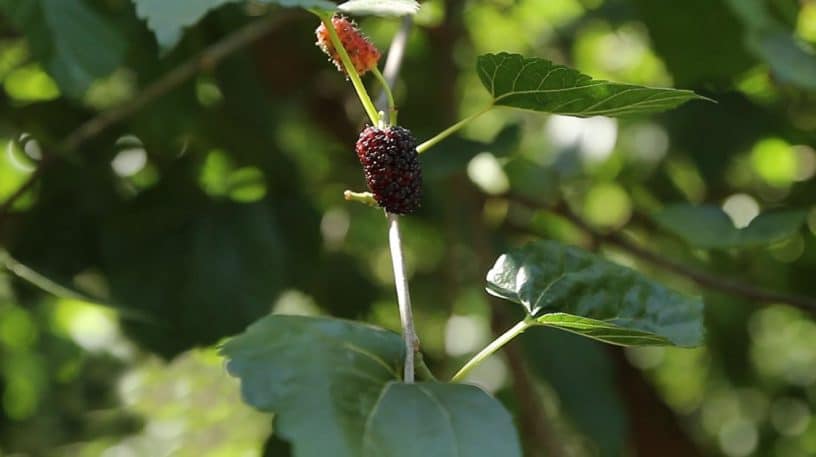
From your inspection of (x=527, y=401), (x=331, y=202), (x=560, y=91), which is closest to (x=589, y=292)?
(x=560, y=91)

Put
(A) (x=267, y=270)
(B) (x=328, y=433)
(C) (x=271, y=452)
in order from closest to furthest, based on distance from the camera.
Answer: (B) (x=328, y=433)
(C) (x=271, y=452)
(A) (x=267, y=270)

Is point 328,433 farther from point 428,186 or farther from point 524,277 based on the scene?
point 428,186

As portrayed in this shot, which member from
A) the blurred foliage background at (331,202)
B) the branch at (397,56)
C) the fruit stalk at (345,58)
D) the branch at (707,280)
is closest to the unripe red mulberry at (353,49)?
the fruit stalk at (345,58)

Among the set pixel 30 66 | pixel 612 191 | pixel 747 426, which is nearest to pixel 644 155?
pixel 612 191

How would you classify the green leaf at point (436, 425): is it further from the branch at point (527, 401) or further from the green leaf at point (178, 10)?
the branch at point (527, 401)

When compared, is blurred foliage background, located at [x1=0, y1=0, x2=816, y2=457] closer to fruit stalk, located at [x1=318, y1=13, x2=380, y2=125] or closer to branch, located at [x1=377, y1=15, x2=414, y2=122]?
branch, located at [x1=377, y1=15, x2=414, y2=122]

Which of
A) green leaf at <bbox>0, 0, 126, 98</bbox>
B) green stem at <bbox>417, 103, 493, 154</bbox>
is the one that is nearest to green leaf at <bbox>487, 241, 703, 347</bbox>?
green stem at <bbox>417, 103, 493, 154</bbox>

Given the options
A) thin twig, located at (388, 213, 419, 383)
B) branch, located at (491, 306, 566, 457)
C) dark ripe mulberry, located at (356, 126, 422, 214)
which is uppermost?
dark ripe mulberry, located at (356, 126, 422, 214)

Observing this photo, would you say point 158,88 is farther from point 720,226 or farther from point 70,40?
point 720,226
